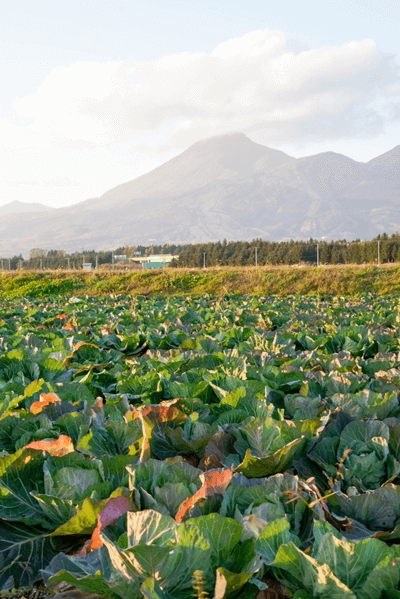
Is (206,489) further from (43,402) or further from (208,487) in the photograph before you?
(43,402)

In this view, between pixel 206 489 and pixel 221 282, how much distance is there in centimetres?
2781

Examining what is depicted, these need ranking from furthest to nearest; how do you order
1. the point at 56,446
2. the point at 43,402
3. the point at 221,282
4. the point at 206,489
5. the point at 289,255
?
1. the point at 289,255
2. the point at 221,282
3. the point at 43,402
4. the point at 56,446
5. the point at 206,489

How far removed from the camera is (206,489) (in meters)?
1.49

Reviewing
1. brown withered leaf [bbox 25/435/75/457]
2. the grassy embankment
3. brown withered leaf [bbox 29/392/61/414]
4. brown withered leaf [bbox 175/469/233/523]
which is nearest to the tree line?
the grassy embankment

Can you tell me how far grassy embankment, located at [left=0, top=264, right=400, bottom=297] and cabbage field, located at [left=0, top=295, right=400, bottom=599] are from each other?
79.2 ft

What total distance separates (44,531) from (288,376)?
67.8 inches

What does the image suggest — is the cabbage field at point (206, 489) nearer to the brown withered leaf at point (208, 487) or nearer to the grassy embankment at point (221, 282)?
the brown withered leaf at point (208, 487)

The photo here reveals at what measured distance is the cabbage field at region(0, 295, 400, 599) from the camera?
47.3 inches

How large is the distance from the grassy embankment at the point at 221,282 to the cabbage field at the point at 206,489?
24.1 meters

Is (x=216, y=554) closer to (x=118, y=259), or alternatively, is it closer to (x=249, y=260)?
(x=249, y=260)

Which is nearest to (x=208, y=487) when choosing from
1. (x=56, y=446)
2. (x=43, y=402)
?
(x=56, y=446)

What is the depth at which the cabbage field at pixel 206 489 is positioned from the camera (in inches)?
Answer: 47.3

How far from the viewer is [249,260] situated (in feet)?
190

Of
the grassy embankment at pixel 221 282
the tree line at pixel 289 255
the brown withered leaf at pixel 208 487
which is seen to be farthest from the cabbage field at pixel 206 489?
the tree line at pixel 289 255
